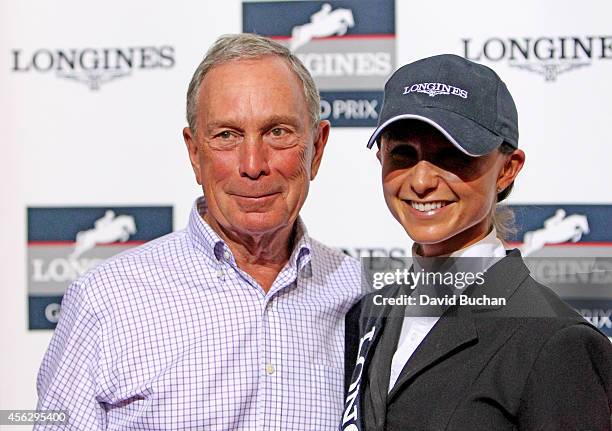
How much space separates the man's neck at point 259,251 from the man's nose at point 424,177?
0.42 meters

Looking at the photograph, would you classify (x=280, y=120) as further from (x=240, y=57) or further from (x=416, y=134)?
(x=416, y=134)

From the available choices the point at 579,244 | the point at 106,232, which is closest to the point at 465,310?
the point at 579,244

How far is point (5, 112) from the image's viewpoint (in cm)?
245

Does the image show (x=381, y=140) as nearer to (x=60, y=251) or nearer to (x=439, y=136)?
(x=439, y=136)

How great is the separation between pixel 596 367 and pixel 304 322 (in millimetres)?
594

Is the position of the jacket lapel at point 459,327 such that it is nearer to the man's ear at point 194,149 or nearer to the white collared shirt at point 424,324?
the white collared shirt at point 424,324

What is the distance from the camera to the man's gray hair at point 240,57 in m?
1.53

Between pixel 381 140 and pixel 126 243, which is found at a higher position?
pixel 381 140

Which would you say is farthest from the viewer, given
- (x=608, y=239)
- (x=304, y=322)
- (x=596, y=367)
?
(x=608, y=239)

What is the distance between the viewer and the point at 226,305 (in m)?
1.49

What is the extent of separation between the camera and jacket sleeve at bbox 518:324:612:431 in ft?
3.51

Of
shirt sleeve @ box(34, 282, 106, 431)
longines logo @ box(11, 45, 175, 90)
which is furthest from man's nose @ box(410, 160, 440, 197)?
longines logo @ box(11, 45, 175, 90)

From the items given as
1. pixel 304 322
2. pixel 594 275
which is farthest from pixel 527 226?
pixel 304 322

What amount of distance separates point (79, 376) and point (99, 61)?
1.24 metres
